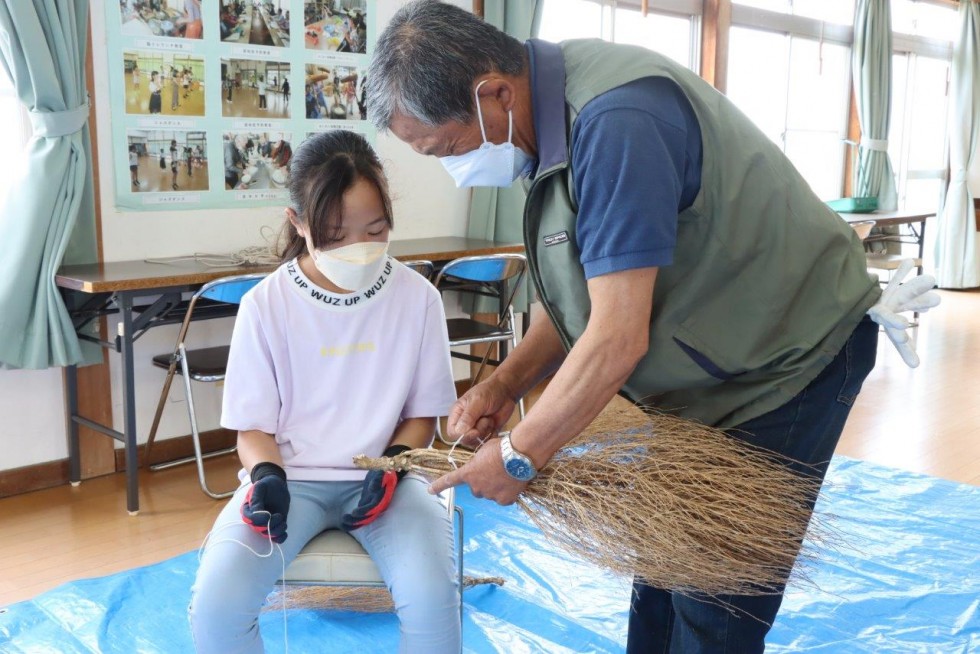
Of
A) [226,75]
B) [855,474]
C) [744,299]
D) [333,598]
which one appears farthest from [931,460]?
[226,75]

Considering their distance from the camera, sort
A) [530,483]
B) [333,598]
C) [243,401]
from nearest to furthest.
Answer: [530,483] → [243,401] → [333,598]

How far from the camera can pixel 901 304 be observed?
55.7 inches

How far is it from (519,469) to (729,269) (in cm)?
40

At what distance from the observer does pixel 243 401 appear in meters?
1.85

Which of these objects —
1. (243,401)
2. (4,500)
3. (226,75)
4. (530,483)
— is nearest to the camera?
(530,483)

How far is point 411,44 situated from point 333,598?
1.56 meters

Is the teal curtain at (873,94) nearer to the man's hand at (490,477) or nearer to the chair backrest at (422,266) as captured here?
the chair backrest at (422,266)

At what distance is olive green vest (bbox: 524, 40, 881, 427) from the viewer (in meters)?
1.31

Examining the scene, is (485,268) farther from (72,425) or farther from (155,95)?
(72,425)

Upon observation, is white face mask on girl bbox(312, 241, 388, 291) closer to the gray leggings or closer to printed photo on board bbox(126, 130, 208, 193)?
the gray leggings

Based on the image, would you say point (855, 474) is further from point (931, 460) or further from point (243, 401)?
point (243, 401)

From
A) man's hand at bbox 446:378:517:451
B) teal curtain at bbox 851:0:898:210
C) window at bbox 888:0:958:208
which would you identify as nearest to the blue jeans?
man's hand at bbox 446:378:517:451

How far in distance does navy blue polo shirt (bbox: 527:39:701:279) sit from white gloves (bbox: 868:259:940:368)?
0.36 metres

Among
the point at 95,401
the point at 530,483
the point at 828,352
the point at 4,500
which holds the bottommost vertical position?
the point at 4,500
